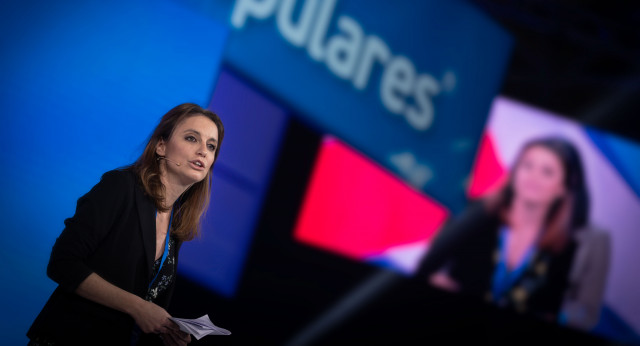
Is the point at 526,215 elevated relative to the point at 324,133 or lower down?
elevated

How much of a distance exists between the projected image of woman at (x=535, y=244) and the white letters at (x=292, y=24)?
8.36ft

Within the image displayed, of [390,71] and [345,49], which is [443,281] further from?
[345,49]

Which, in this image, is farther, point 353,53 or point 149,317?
point 353,53

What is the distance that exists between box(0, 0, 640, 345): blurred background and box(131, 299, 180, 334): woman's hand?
0.66 m

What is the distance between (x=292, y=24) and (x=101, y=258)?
7.89 feet

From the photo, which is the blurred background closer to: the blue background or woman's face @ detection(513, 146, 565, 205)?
the blue background

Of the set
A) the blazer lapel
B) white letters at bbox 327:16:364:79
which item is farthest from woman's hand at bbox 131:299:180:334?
white letters at bbox 327:16:364:79

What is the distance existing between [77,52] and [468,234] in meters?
4.31

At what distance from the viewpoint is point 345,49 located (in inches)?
149

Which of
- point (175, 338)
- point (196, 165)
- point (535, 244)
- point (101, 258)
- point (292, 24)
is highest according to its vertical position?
point (292, 24)

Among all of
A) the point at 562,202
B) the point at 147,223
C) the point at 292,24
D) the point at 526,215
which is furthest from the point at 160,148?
the point at 562,202

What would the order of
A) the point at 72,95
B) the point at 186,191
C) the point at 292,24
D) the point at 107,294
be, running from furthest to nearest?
the point at 292,24 → the point at 72,95 → the point at 186,191 → the point at 107,294

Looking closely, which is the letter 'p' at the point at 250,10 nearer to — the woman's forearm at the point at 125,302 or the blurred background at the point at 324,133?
the blurred background at the point at 324,133

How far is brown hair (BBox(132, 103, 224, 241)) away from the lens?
4.38 feet
